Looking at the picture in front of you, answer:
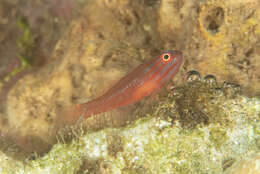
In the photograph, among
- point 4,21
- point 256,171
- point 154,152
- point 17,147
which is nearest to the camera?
point 256,171

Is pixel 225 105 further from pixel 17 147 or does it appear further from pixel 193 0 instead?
pixel 17 147

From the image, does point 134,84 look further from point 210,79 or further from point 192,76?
point 210,79

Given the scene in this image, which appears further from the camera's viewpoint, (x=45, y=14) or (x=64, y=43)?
(x=64, y=43)

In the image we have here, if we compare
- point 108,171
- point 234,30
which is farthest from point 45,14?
point 234,30

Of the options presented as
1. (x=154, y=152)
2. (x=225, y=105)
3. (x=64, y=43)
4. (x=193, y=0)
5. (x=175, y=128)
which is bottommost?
(x=154, y=152)

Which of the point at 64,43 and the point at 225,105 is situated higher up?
the point at 64,43

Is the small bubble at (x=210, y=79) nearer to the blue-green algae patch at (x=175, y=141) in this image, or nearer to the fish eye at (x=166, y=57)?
the blue-green algae patch at (x=175, y=141)

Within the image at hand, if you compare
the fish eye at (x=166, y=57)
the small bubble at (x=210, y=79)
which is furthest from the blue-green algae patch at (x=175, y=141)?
the fish eye at (x=166, y=57)
